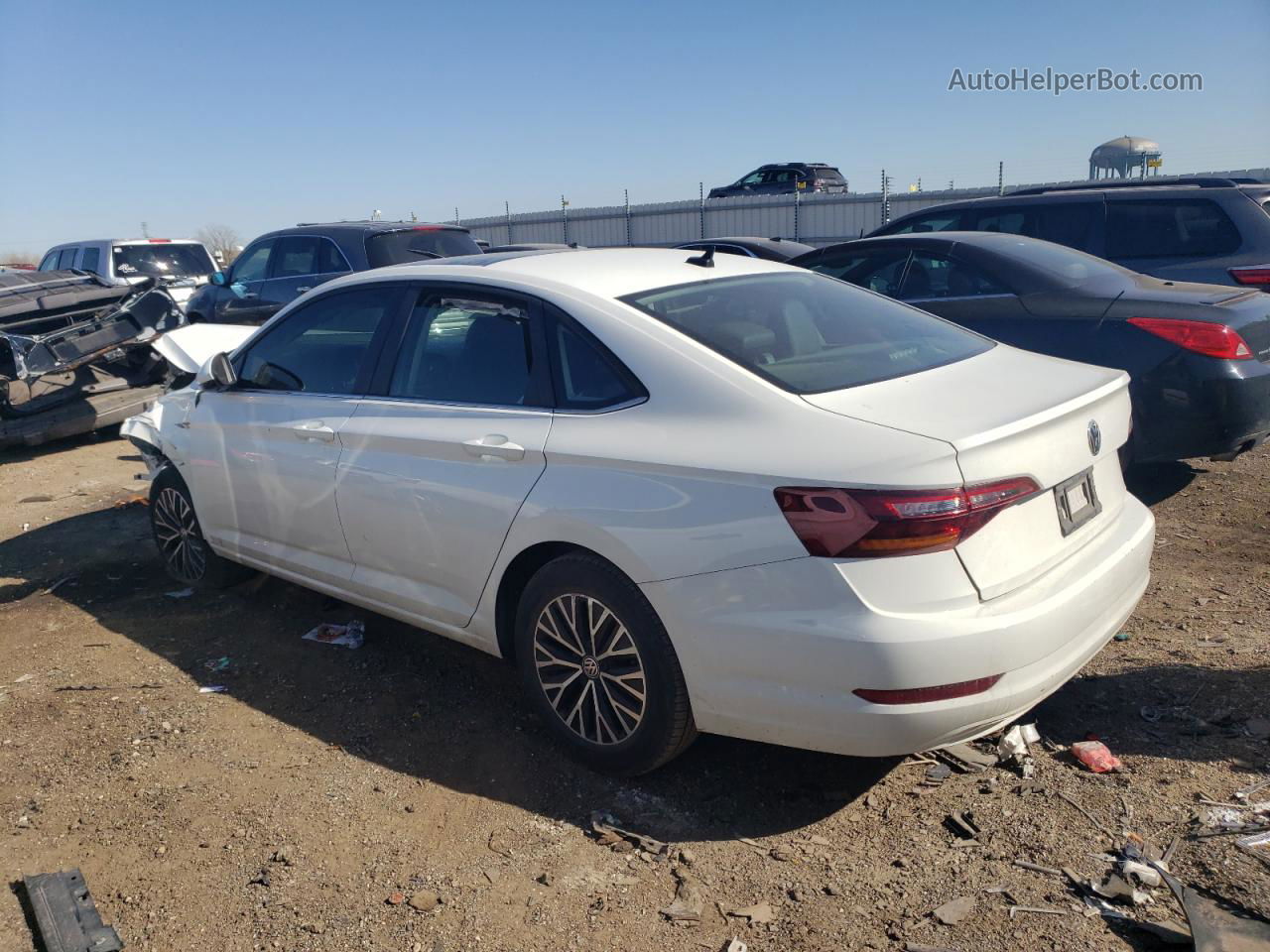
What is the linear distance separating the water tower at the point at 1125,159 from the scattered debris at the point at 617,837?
21.0 meters

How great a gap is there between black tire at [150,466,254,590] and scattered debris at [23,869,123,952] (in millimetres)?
2472

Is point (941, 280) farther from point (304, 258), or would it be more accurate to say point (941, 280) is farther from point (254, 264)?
point (254, 264)

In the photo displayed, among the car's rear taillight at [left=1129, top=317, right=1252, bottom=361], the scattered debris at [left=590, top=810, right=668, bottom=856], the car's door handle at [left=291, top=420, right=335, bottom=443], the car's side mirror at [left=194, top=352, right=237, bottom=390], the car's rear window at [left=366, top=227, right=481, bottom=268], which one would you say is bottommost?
the scattered debris at [left=590, top=810, right=668, bottom=856]

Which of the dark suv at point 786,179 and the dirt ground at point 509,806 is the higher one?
the dark suv at point 786,179

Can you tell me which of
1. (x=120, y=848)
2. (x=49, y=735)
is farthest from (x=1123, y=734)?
(x=49, y=735)

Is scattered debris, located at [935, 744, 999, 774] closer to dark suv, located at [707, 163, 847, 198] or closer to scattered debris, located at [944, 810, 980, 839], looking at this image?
scattered debris, located at [944, 810, 980, 839]

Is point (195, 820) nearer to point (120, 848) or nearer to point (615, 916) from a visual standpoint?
point (120, 848)

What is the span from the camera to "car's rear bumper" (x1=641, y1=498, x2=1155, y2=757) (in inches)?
108

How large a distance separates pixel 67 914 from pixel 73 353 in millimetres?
7162

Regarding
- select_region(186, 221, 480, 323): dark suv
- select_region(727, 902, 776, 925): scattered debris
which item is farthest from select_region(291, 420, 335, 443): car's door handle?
select_region(186, 221, 480, 323): dark suv

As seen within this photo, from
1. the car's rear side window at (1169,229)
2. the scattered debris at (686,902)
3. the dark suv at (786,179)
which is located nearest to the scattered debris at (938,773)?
the scattered debris at (686,902)

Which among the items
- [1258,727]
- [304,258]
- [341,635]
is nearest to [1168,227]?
[1258,727]

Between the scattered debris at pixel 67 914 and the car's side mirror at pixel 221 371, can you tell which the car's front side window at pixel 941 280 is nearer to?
the car's side mirror at pixel 221 371

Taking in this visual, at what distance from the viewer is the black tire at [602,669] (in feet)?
10.5
